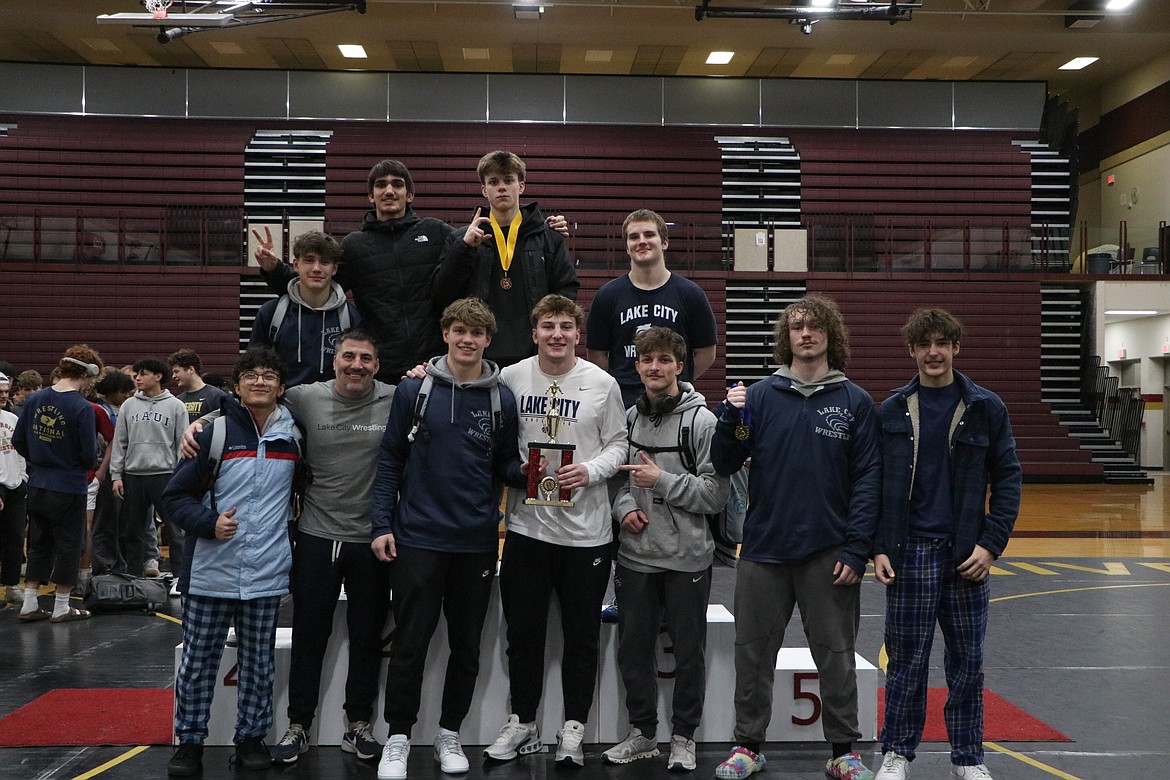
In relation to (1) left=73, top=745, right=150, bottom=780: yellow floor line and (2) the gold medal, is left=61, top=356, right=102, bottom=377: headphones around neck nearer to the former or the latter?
(1) left=73, top=745, right=150, bottom=780: yellow floor line

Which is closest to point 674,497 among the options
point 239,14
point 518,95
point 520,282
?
point 520,282

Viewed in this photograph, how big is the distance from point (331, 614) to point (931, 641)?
7.73 ft

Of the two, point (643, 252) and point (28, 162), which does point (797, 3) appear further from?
point (28, 162)

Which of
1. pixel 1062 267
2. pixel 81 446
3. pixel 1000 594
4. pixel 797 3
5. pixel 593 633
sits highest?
pixel 797 3

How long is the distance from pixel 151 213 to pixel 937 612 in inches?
648

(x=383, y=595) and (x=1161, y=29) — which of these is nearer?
(x=383, y=595)

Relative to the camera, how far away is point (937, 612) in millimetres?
3541

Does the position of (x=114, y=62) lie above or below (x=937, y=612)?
above

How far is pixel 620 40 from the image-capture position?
55.7 ft

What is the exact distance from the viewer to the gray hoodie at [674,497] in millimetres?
3758

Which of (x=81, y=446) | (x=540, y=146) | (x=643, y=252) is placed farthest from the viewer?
(x=540, y=146)

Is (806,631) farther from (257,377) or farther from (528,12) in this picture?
(528,12)

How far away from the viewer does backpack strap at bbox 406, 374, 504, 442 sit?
3.73 m

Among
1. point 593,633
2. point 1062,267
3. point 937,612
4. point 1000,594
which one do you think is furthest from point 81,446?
point 1062,267
